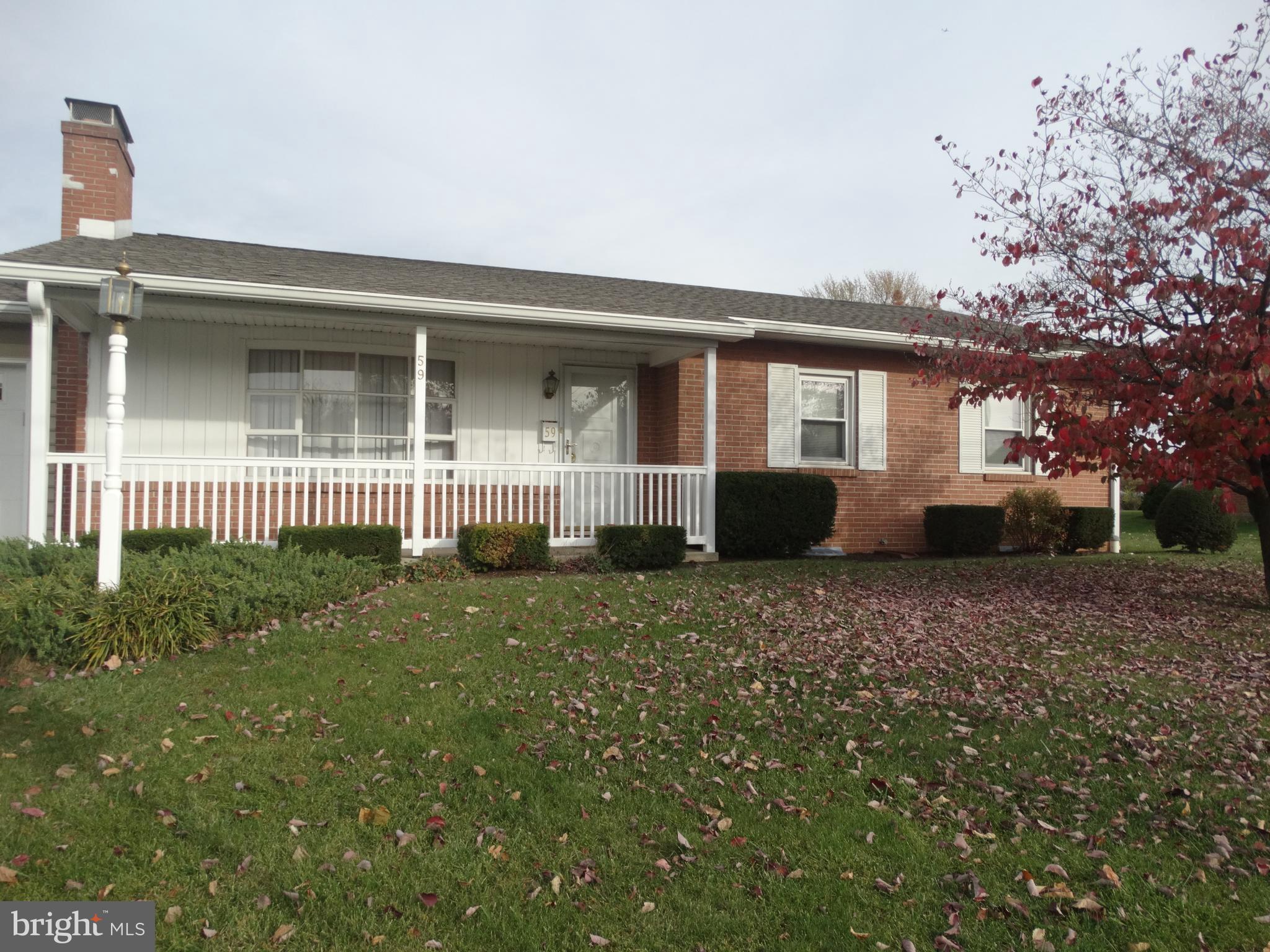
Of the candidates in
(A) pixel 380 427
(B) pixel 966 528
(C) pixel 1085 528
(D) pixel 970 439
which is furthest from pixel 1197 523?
(A) pixel 380 427

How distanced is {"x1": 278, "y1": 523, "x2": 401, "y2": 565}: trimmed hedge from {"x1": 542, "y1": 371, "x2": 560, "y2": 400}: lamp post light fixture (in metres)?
3.45

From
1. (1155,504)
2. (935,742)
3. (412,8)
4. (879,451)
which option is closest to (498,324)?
(412,8)

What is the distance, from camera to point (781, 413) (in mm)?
12727

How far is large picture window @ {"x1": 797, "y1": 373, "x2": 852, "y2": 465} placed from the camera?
13.0 metres

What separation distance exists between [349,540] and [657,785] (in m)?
5.76

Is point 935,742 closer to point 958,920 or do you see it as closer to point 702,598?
point 958,920

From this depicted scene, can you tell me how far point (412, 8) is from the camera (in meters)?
10.2

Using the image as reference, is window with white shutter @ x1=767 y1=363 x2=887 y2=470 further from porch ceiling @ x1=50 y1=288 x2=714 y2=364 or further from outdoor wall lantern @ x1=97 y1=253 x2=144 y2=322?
outdoor wall lantern @ x1=97 y1=253 x2=144 y2=322


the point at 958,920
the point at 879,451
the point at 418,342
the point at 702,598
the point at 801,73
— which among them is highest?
the point at 801,73

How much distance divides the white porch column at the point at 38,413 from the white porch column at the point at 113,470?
2513mm

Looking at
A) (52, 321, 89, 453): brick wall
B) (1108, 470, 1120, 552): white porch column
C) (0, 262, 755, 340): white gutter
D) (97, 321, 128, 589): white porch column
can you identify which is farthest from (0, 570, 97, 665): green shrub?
(1108, 470, 1120, 552): white porch column

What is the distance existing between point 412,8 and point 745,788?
958cm

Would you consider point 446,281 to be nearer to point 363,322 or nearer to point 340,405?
point 363,322

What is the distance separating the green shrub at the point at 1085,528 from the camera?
529 inches
